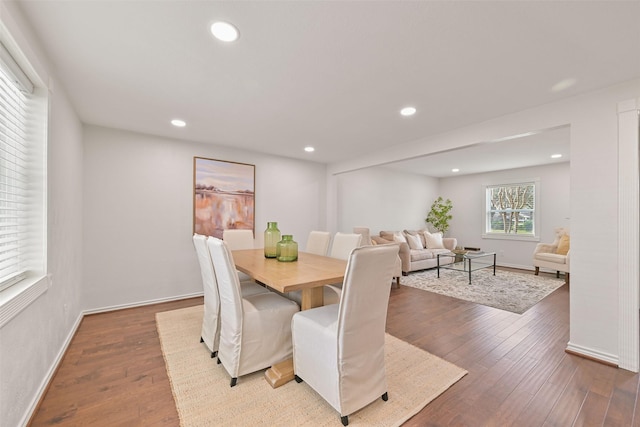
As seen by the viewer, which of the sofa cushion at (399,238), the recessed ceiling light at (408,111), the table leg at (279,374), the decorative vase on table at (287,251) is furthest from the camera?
the sofa cushion at (399,238)

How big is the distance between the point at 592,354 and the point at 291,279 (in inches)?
104

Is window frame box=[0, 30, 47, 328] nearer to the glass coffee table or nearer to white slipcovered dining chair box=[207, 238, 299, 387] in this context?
white slipcovered dining chair box=[207, 238, 299, 387]

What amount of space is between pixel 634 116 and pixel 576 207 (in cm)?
78

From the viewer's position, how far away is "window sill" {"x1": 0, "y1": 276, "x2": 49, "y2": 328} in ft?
4.12

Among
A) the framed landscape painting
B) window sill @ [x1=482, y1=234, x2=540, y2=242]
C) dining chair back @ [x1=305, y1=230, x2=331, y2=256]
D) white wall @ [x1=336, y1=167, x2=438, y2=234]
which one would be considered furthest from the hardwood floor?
window sill @ [x1=482, y1=234, x2=540, y2=242]

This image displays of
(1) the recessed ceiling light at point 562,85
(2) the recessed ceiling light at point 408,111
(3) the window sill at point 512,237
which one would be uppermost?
(1) the recessed ceiling light at point 562,85

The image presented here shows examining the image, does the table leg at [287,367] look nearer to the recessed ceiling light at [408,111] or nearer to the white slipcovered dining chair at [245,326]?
the white slipcovered dining chair at [245,326]

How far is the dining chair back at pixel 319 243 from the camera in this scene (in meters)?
3.32

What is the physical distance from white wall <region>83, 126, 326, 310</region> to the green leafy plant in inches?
206

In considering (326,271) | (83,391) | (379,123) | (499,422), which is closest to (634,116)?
(379,123)

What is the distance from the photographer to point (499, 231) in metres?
6.70

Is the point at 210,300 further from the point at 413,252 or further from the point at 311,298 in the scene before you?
the point at 413,252

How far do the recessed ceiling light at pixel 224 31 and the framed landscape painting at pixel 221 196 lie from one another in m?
2.57

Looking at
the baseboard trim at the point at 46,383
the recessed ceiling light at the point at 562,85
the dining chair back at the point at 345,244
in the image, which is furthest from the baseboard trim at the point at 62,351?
the recessed ceiling light at the point at 562,85
